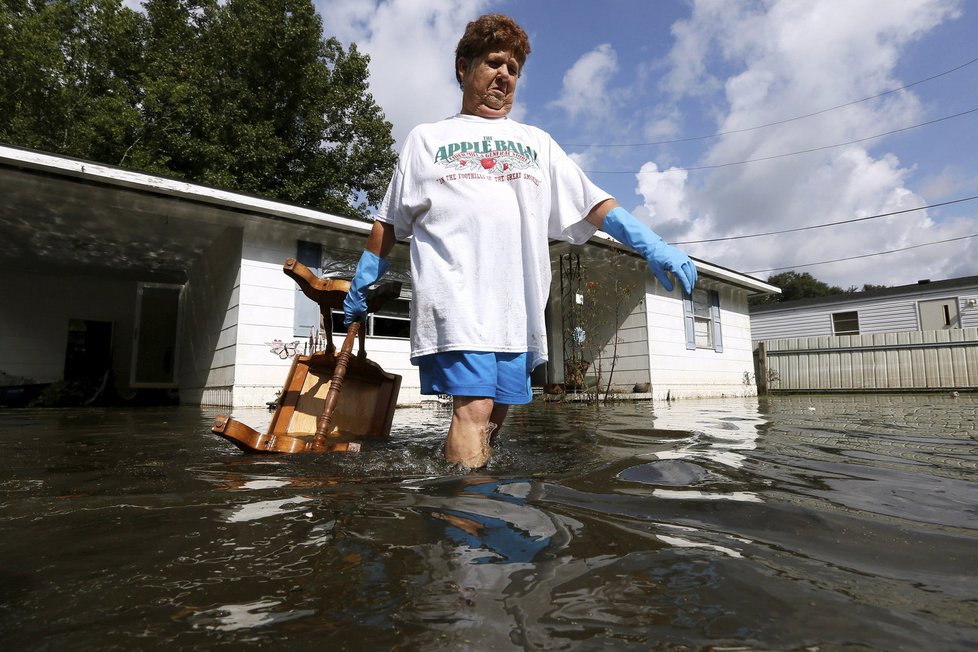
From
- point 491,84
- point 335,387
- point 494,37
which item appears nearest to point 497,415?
point 335,387

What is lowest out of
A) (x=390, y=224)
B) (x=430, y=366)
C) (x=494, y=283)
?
(x=430, y=366)

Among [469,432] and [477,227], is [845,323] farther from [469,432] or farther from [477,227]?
[469,432]

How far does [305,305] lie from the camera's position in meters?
8.29

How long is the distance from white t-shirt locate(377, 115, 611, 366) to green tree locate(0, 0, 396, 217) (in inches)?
542

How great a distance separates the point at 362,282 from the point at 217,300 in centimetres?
797

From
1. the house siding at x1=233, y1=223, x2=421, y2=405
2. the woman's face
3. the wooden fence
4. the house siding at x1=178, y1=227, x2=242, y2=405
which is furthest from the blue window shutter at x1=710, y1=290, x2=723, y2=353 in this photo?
the woman's face

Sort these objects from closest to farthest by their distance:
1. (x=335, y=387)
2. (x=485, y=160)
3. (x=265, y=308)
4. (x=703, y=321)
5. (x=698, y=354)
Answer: (x=485, y=160), (x=335, y=387), (x=265, y=308), (x=698, y=354), (x=703, y=321)

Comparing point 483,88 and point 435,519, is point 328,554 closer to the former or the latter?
point 435,519

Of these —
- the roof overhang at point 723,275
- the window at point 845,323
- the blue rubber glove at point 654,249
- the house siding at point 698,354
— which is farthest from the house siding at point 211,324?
the window at point 845,323

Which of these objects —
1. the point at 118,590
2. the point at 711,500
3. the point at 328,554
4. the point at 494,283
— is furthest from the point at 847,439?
the point at 118,590

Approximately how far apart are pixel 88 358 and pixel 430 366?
588 inches

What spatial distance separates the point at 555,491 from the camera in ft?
4.70

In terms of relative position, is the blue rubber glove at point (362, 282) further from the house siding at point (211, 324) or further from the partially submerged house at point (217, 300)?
the house siding at point (211, 324)

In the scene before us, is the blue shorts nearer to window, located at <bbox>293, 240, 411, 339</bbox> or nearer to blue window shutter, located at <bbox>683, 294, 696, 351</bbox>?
window, located at <bbox>293, 240, 411, 339</bbox>
